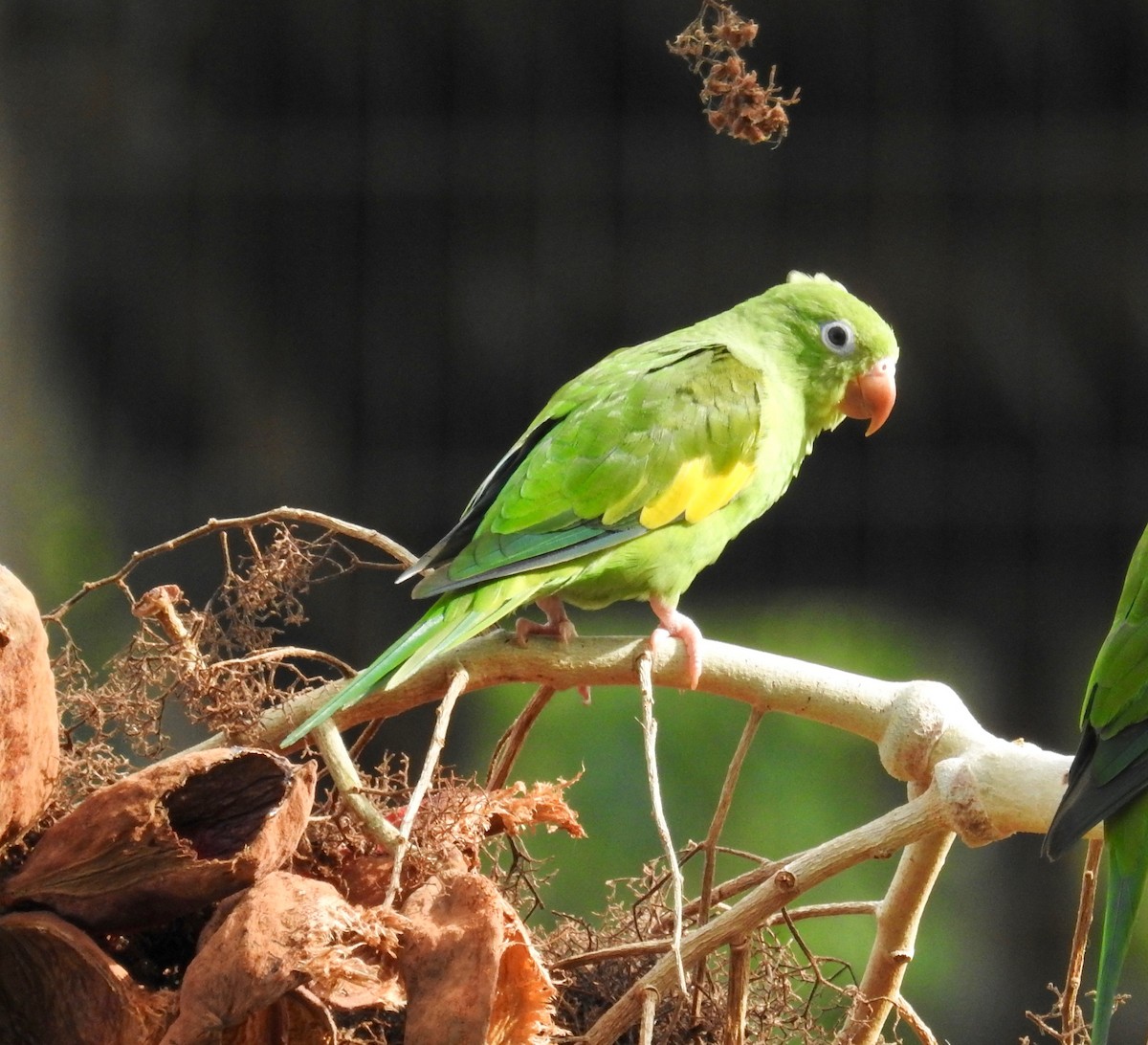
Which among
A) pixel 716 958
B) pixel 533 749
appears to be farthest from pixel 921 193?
pixel 716 958

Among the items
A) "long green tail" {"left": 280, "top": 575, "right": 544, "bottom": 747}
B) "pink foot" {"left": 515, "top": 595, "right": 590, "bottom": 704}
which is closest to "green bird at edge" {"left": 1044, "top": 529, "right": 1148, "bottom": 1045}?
"pink foot" {"left": 515, "top": 595, "right": 590, "bottom": 704}

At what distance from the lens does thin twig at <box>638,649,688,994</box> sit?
127 cm

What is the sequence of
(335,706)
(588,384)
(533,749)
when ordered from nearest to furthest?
1. (335,706)
2. (588,384)
3. (533,749)

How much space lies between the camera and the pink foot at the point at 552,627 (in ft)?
5.36

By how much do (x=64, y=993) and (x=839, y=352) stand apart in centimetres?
152

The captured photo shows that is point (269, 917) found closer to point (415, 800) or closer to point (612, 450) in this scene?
point (415, 800)

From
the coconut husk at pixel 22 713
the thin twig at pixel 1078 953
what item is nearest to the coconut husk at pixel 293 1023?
the coconut husk at pixel 22 713

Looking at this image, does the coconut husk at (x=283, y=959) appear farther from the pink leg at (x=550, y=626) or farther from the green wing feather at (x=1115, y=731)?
the green wing feather at (x=1115, y=731)

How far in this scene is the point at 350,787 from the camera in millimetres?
1387

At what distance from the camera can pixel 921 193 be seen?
197 inches

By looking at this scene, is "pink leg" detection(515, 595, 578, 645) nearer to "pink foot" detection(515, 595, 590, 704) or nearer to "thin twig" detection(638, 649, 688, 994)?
"pink foot" detection(515, 595, 590, 704)

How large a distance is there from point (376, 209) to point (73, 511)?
1344mm

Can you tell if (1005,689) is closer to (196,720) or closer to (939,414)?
(939,414)

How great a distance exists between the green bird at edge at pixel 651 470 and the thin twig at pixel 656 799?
5.6 inches
